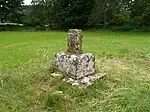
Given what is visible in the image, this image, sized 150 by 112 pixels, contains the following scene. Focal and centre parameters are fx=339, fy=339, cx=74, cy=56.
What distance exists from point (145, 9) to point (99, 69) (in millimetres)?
23179

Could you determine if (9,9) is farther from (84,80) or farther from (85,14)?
(84,80)

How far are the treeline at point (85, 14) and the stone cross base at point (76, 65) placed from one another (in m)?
23.2

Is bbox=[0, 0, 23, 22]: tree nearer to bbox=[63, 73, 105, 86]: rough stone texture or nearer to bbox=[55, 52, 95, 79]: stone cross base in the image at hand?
bbox=[55, 52, 95, 79]: stone cross base

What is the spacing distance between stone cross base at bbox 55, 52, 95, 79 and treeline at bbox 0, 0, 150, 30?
2315 cm

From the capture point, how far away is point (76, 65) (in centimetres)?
694

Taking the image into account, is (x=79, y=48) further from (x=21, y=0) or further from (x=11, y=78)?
(x=21, y=0)

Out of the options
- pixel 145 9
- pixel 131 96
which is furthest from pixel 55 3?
pixel 131 96

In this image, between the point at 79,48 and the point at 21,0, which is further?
the point at 21,0

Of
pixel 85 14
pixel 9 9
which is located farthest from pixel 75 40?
pixel 9 9

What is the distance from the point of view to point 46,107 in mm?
5738

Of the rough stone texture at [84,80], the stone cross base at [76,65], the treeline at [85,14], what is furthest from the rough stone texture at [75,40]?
the treeline at [85,14]

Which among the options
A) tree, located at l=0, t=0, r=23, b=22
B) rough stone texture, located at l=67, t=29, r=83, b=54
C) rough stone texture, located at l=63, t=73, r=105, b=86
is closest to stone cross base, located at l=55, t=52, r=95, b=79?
rough stone texture, located at l=63, t=73, r=105, b=86

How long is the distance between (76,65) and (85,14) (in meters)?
27.3

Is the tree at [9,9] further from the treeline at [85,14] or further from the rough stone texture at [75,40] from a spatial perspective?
the rough stone texture at [75,40]
